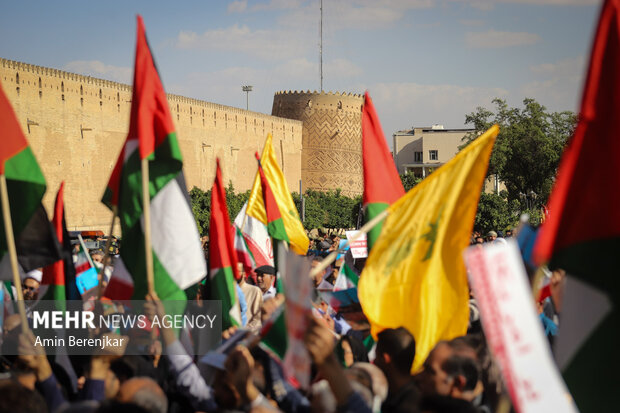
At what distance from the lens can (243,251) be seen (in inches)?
318

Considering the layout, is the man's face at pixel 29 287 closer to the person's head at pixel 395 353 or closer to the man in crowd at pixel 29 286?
the man in crowd at pixel 29 286

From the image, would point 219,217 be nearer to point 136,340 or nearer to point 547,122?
point 136,340

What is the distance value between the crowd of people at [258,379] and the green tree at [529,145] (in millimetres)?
28718

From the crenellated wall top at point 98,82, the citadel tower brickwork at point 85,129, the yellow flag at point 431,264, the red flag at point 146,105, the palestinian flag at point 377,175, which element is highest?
the crenellated wall top at point 98,82

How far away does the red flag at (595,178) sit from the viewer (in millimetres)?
2523

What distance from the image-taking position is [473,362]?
3098 mm

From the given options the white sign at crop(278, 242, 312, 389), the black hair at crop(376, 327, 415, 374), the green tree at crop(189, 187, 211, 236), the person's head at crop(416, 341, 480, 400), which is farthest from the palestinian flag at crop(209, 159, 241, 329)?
the green tree at crop(189, 187, 211, 236)

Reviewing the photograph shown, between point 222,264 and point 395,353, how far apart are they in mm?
1764

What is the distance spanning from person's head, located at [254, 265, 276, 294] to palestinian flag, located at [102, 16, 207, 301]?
3.05m

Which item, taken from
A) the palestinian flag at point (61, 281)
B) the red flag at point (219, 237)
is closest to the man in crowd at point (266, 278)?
the red flag at point (219, 237)

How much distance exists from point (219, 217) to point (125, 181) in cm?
121

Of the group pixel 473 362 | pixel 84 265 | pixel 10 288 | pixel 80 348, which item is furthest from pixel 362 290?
pixel 84 265

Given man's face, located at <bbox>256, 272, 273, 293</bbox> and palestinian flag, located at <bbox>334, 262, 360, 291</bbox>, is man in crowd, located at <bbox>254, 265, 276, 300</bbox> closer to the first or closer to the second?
man's face, located at <bbox>256, 272, 273, 293</bbox>

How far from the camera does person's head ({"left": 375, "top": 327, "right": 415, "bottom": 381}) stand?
3498 millimetres
